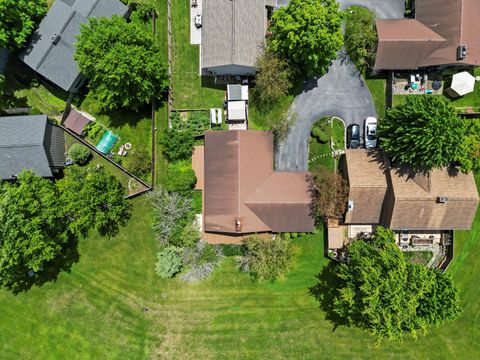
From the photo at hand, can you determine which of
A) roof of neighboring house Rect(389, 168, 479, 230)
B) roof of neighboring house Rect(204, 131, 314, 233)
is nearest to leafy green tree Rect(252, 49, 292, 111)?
roof of neighboring house Rect(204, 131, 314, 233)

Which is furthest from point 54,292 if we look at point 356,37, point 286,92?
point 356,37

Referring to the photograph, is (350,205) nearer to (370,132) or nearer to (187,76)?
(370,132)

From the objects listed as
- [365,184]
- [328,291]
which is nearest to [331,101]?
[365,184]

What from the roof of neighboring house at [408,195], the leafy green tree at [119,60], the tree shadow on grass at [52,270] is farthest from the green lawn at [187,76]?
the tree shadow on grass at [52,270]

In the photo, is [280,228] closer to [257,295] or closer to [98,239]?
[257,295]

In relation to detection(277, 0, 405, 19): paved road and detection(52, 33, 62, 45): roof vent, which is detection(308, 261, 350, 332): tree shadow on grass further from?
detection(52, 33, 62, 45): roof vent

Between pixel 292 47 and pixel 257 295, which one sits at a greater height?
pixel 292 47
